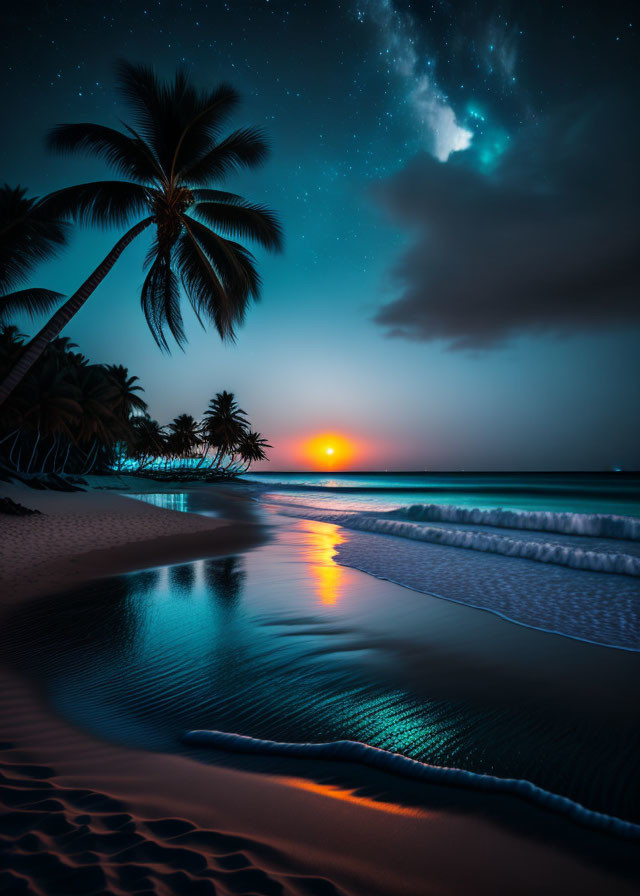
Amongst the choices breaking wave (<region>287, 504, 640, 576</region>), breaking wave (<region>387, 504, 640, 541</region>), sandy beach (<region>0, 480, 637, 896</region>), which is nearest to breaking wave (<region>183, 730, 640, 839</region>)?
sandy beach (<region>0, 480, 637, 896</region>)

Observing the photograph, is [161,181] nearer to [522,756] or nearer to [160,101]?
[160,101]

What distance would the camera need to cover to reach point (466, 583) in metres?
5.79

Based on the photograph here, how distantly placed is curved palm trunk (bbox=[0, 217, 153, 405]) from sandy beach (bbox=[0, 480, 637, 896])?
333 inches

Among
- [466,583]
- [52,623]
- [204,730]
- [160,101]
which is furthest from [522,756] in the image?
[160,101]

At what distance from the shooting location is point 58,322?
8.70m

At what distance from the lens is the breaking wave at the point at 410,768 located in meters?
1.62

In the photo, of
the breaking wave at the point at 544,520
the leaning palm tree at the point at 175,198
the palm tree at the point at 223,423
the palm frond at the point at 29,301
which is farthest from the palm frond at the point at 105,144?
the palm tree at the point at 223,423

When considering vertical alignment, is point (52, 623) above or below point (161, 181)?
below

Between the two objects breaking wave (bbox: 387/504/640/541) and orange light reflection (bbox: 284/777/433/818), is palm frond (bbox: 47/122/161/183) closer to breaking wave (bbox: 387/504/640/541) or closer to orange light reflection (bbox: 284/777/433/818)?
orange light reflection (bbox: 284/777/433/818)

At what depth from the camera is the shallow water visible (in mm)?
2123

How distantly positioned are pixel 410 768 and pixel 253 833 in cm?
89

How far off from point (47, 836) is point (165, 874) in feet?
1.68

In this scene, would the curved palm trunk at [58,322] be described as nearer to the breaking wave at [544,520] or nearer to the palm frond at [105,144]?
the palm frond at [105,144]

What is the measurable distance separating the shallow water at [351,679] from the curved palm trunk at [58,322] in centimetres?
601
